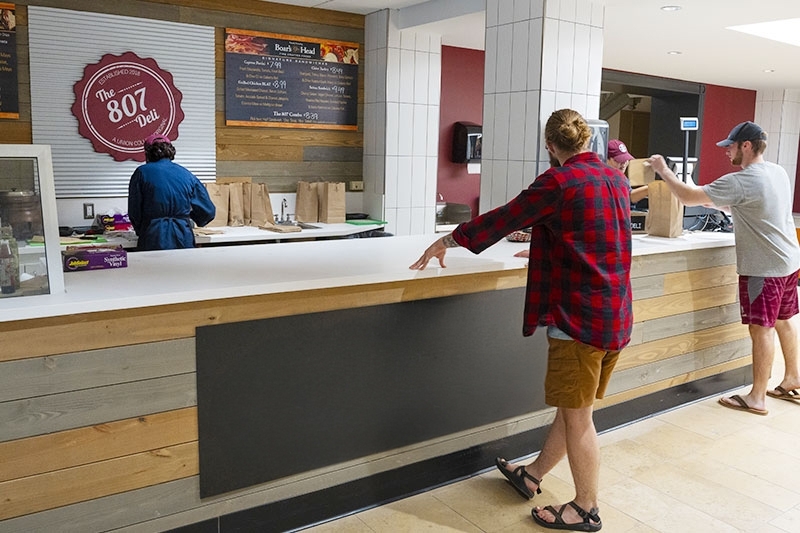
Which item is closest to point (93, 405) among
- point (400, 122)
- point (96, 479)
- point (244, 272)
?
point (96, 479)

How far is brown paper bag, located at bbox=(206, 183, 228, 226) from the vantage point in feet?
17.6

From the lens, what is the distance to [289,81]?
574 centimetres

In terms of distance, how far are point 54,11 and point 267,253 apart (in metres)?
2.78

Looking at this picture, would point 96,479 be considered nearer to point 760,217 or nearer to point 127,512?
point 127,512

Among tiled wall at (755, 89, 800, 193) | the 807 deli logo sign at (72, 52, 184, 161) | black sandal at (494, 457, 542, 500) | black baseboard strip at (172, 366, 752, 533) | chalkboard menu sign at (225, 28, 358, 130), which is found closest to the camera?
black baseboard strip at (172, 366, 752, 533)

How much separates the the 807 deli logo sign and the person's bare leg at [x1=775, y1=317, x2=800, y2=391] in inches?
164

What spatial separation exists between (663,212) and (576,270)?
67.2 inches

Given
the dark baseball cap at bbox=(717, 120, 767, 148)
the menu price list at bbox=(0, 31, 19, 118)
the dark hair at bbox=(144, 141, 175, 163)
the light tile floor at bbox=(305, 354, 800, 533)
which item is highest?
the menu price list at bbox=(0, 31, 19, 118)

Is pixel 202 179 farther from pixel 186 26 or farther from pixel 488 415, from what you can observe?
pixel 488 415

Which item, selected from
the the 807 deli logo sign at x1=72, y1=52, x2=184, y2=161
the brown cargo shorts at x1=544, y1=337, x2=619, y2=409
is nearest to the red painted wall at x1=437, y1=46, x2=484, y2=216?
the the 807 deli logo sign at x1=72, y1=52, x2=184, y2=161

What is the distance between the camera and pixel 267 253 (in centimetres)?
308

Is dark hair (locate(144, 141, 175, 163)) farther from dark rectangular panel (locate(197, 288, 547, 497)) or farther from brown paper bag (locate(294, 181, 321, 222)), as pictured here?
dark rectangular panel (locate(197, 288, 547, 497))

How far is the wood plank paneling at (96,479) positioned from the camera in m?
2.05

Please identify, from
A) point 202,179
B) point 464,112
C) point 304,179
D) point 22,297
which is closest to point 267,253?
point 22,297
